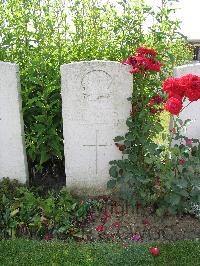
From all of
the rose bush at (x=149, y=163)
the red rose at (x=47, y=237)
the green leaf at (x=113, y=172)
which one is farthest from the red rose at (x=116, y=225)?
the red rose at (x=47, y=237)

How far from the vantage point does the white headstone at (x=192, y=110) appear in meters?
4.21

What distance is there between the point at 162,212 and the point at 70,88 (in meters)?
1.60

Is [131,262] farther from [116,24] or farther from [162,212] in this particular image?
[116,24]

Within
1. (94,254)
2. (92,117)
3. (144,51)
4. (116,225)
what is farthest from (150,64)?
(94,254)

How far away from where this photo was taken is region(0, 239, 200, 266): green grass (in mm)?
3426

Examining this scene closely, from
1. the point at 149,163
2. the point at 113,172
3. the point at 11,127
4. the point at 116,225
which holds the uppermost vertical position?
the point at 11,127

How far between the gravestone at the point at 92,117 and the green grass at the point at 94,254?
0.96 meters

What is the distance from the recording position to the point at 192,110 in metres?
4.43

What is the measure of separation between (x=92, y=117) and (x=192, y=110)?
119 cm

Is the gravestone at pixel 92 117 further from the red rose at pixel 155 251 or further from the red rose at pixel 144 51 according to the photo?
the red rose at pixel 155 251

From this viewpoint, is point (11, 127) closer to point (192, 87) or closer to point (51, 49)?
point (51, 49)

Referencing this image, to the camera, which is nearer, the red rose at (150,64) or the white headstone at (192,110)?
the red rose at (150,64)

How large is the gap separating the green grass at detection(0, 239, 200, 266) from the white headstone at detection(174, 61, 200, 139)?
139 centimetres

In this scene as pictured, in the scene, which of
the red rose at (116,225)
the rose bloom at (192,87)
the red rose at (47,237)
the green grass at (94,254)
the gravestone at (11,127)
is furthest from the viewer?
the gravestone at (11,127)
